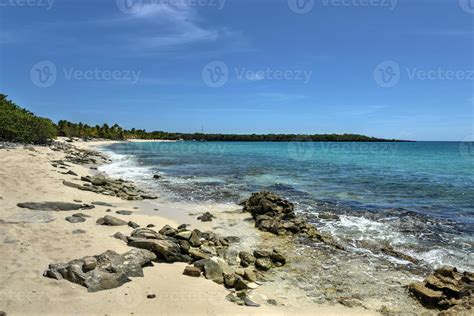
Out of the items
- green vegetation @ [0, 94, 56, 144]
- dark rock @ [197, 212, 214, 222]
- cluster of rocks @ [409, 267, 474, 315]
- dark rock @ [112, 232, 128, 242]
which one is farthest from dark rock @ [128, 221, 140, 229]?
green vegetation @ [0, 94, 56, 144]

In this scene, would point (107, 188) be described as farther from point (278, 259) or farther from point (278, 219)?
point (278, 259)

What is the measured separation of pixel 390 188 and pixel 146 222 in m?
19.2

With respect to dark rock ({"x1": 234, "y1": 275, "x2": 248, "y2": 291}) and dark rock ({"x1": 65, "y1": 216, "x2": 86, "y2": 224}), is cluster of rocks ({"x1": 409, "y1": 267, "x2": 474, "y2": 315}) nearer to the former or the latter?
dark rock ({"x1": 234, "y1": 275, "x2": 248, "y2": 291})

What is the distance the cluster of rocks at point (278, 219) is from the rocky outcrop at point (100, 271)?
6400 millimetres

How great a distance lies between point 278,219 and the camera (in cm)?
1441

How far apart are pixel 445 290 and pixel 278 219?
7091mm

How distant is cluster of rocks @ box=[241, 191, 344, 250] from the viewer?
1302cm

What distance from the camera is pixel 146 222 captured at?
44.3 ft

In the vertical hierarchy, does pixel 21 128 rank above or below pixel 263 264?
above

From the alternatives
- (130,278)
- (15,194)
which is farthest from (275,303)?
(15,194)

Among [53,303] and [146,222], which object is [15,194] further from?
[53,303]

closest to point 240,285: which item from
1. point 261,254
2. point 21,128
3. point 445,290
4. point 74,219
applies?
point 261,254

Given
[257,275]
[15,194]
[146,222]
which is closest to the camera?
[257,275]

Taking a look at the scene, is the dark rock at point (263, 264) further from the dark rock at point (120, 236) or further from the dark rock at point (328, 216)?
the dark rock at point (328, 216)
